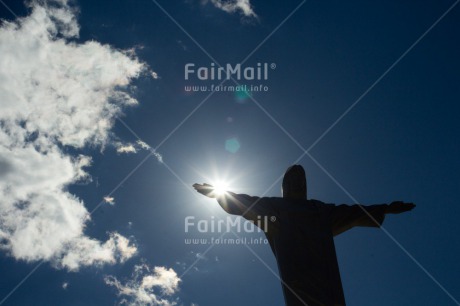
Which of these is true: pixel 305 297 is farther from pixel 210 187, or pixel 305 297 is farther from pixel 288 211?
pixel 210 187

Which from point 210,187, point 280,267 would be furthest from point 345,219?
point 210,187

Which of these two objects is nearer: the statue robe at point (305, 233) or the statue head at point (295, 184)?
the statue robe at point (305, 233)

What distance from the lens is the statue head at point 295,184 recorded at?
275 inches

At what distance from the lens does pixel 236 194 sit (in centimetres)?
638

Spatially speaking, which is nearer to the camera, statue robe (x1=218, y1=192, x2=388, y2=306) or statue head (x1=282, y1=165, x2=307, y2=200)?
statue robe (x1=218, y1=192, x2=388, y2=306)

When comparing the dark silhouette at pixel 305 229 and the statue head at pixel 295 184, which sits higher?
the statue head at pixel 295 184

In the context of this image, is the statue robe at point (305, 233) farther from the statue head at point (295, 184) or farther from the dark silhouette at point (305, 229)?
the statue head at point (295, 184)

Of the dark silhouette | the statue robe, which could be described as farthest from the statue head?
the statue robe

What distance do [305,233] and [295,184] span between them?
1220 millimetres

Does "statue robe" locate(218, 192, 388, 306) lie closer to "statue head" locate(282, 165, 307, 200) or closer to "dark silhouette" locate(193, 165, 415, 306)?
"dark silhouette" locate(193, 165, 415, 306)

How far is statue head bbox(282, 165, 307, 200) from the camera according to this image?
22.9ft

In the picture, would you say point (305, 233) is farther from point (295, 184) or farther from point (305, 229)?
point (295, 184)

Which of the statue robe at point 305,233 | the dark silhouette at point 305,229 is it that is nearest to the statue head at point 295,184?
the dark silhouette at point 305,229

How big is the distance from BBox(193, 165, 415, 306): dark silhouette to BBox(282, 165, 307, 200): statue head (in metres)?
0.02
